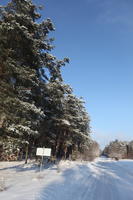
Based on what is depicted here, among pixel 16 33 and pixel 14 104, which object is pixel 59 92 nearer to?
pixel 14 104

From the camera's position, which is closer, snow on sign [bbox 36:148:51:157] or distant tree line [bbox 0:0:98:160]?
distant tree line [bbox 0:0:98:160]

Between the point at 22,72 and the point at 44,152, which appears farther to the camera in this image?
the point at 44,152

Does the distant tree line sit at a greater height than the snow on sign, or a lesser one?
greater

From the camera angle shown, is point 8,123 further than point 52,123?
No

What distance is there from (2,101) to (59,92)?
4743mm

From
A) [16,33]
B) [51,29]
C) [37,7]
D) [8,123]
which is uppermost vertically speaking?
[37,7]

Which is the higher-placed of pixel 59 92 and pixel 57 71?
pixel 57 71

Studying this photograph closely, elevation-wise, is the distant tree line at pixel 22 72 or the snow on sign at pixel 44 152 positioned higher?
the distant tree line at pixel 22 72

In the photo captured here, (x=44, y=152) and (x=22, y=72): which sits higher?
(x=22, y=72)

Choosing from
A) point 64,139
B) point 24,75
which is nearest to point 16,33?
point 24,75

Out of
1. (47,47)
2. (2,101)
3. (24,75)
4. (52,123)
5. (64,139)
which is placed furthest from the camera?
(64,139)

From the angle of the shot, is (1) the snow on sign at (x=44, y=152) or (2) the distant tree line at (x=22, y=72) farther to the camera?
(1) the snow on sign at (x=44, y=152)

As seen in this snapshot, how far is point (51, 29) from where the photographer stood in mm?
15625

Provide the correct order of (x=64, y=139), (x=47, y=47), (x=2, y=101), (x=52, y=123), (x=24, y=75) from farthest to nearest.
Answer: (x=64, y=139) → (x=52, y=123) → (x=47, y=47) → (x=24, y=75) → (x=2, y=101)
